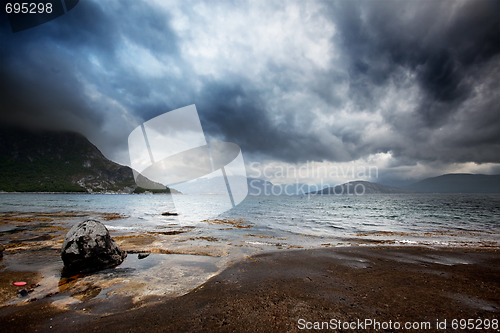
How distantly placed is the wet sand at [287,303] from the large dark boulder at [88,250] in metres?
3.11

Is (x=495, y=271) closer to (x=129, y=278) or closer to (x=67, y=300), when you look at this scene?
(x=129, y=278)

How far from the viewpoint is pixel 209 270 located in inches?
345

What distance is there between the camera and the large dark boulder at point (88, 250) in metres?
8.48

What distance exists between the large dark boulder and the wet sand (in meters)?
3.11

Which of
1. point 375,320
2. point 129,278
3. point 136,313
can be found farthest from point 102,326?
point 375,320

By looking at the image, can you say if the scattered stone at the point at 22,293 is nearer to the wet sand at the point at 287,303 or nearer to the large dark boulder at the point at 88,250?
the wet sand at the point at 287,303

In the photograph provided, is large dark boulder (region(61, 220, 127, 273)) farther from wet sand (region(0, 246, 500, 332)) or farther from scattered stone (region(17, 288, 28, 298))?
wet sand (region(0, 246, 500, 332))

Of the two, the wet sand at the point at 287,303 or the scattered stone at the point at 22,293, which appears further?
the scattered stone at the point at 22,293

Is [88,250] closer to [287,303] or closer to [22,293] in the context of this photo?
[22,293]

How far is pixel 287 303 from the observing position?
17.7 ft

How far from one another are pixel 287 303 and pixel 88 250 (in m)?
8.70

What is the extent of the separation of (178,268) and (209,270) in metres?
1.44

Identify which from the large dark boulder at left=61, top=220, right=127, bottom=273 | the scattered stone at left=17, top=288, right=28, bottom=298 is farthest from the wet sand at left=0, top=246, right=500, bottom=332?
the large dark boulder at left=61, top=220, right=127, bottom=273

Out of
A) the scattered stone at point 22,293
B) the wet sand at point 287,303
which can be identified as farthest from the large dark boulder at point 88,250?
the wet sand at point 287,303
